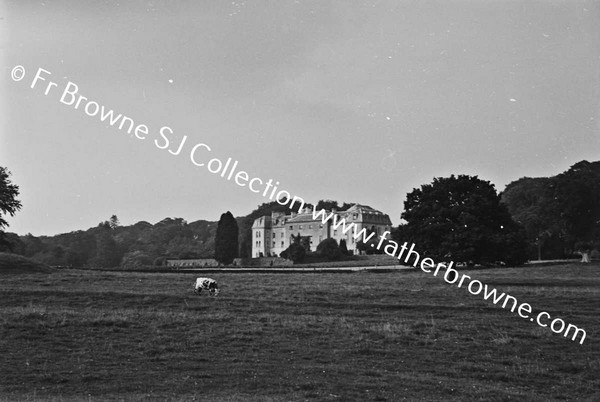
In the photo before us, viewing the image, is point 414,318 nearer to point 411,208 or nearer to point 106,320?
point 106,320

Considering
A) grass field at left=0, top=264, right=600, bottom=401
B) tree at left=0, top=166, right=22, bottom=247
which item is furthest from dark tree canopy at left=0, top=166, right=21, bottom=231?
grass field at left=0, top=264, right=600, bottom=401

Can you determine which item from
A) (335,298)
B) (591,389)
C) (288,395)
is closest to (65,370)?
(288,395)

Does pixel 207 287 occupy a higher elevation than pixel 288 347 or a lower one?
lower

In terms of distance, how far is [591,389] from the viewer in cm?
1817

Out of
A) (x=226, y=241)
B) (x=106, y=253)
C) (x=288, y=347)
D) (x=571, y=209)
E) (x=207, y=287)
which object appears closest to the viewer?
(x=288, y=347)

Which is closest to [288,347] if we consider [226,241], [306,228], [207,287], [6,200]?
[207,287]

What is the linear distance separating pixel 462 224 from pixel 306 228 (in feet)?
343

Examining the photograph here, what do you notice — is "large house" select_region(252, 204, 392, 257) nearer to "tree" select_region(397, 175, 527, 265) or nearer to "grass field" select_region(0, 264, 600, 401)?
"tree" select_region(397, 175, 527, 265)

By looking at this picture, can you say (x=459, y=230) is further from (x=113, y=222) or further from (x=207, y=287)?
(x=113, y=222)

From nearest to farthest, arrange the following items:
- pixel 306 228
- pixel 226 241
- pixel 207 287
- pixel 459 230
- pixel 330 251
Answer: pixel 207 287
pixel 459 230
pixel 330 251
pixel 226 241
pixel 306 228

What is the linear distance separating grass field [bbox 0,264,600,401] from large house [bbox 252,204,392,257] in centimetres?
10257

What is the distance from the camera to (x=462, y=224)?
47.1m

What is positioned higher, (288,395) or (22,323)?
(288,395)

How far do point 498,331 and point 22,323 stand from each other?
16554 mm
